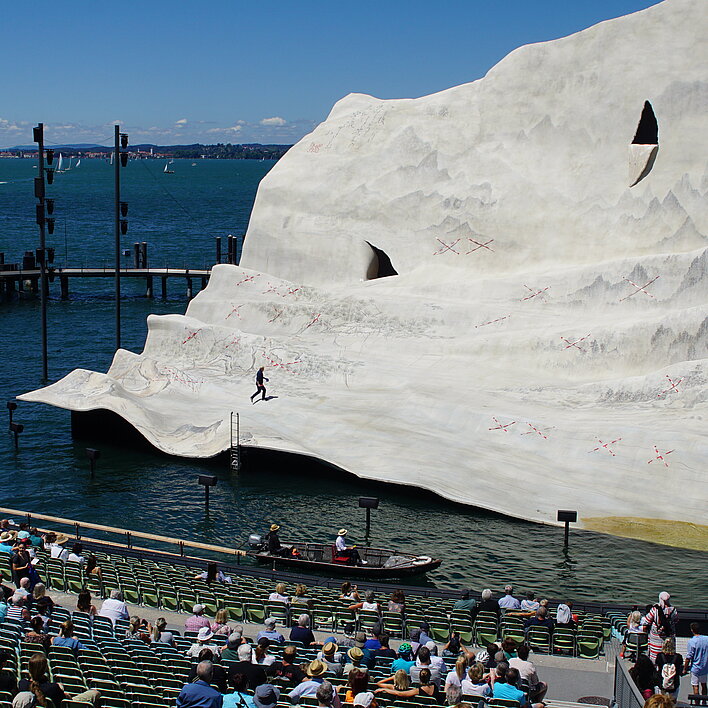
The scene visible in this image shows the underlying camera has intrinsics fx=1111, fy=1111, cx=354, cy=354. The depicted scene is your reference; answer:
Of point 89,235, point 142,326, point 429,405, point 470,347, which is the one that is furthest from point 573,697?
point 89,235

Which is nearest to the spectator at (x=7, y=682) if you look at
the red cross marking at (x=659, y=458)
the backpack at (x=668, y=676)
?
the backpack at (x=668, y=676)

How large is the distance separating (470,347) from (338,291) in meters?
7.17

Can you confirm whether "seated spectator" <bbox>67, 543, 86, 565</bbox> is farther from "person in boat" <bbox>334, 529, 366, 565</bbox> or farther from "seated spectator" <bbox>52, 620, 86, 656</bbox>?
"seated spectator" <bbox>52, 620, 86, 656</bbox>

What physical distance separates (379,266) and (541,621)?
96.2 ft

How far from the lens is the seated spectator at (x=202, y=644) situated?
53.0 feet

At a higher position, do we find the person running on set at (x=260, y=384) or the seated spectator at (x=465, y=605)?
the person running on set at (x=260, y=384)

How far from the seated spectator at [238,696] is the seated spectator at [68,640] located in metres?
2.86

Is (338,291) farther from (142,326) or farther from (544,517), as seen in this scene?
(142,326)

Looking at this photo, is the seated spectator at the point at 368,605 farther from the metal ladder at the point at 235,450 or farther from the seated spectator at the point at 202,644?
the metal ladder at the point at 235,450

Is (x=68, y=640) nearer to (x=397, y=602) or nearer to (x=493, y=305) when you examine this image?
(x=397, y=602)

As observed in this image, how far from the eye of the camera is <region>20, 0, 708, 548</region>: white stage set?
34688mm

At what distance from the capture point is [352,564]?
29.0 meters

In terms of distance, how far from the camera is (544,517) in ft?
109

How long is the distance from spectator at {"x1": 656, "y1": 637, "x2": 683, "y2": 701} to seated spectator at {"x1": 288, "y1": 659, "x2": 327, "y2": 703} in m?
4.47
